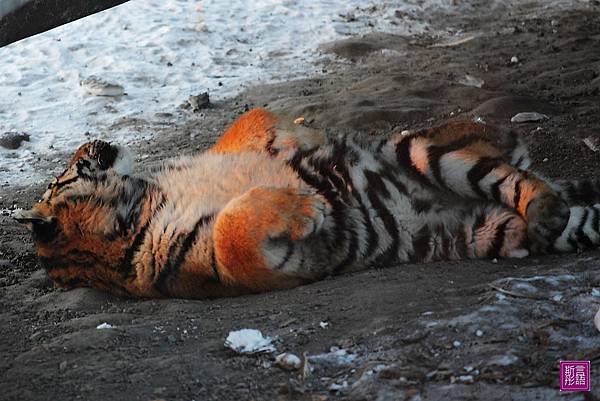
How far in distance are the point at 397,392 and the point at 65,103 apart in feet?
18.9

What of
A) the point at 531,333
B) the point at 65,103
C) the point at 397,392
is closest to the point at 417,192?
the point at 531,333

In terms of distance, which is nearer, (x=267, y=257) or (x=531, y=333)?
(x=531, y=333)

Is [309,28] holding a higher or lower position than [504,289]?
higher

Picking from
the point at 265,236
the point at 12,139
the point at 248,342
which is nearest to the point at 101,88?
the point at 12,139

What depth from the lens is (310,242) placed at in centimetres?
388

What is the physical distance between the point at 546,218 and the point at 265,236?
4.21ft

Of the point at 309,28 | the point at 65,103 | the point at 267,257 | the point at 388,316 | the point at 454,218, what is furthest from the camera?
the point at 309,28

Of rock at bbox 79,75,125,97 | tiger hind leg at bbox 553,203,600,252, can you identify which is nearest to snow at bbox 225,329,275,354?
tiger hind leg at bbox 553,203,600,252

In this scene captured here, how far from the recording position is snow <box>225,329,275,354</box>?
3.07m

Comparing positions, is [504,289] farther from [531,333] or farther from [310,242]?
[310,242]

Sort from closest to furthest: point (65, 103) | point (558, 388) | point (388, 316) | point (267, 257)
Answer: point (558, 388), point (388, 316), point (267, 257), point (65, 103)

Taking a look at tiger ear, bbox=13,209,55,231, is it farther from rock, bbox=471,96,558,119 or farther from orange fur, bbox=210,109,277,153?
rock, bbox=471,96,558,119

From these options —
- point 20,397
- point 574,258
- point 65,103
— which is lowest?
point 574,258

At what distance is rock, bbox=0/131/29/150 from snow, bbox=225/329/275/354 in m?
4.40
